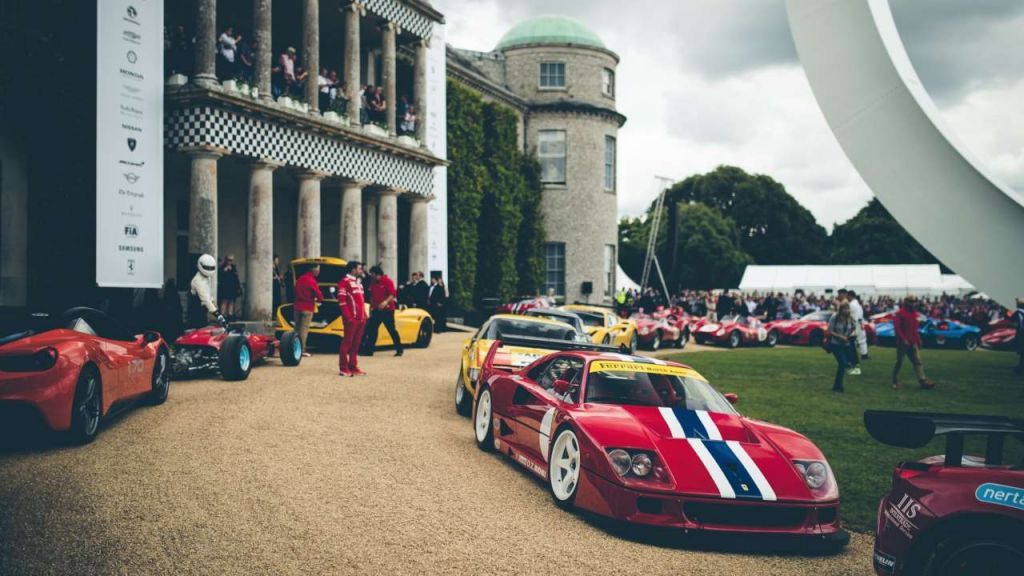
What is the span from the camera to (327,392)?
11.4 meters

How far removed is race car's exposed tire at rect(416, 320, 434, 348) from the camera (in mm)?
19453

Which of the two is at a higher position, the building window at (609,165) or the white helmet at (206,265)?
the building window at (609,165)

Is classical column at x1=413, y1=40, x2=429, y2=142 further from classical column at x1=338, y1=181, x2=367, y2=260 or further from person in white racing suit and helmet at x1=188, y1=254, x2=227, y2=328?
person in white racing suit and helmet at x1=188, y1=254, x2=227, y2=328

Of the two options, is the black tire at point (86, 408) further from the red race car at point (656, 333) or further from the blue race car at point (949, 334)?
the blue race car at point (949, 334)

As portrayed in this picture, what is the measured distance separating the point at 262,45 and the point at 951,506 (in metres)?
20.0

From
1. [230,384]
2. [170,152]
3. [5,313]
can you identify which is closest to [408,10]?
[170,152]

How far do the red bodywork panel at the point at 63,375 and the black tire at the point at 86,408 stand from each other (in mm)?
57

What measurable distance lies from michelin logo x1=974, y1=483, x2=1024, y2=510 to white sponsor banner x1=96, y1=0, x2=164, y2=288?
14.4 m

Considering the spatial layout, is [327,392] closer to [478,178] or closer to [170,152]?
[170,152]

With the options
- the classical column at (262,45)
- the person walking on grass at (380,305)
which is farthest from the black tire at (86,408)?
the classical column at (262,45)

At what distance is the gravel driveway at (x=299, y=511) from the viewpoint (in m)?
4.79

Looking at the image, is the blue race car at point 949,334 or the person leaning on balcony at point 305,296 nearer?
the person leaning on balcony at point 305,296

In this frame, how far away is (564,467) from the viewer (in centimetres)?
629

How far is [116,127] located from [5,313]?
8.22 m
